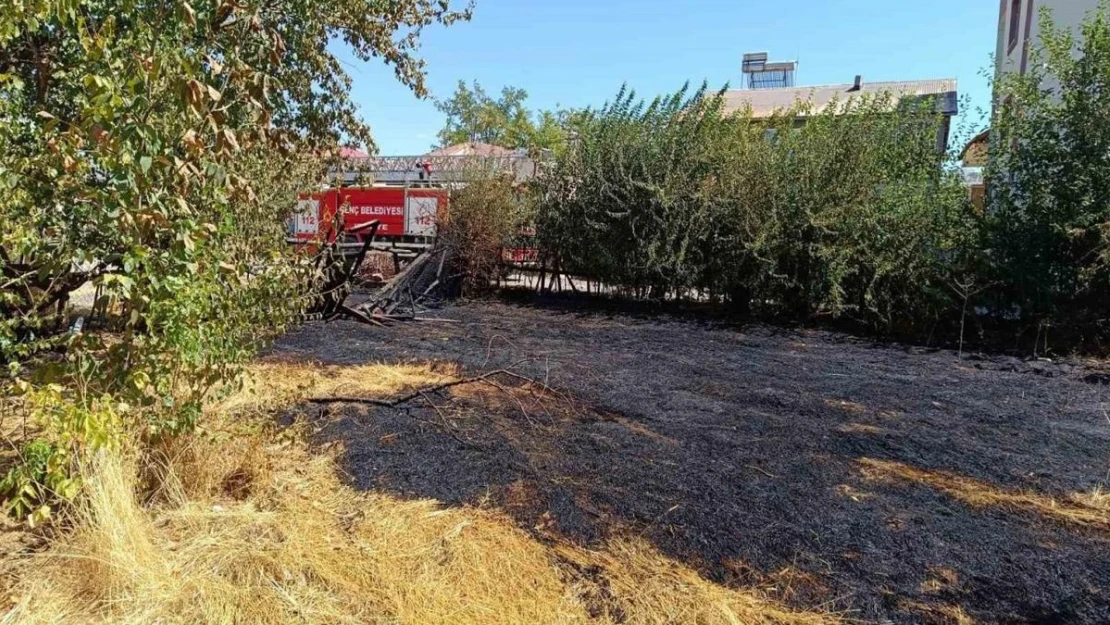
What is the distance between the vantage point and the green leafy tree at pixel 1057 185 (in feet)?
28.4

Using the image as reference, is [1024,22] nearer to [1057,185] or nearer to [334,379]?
[1057,185]

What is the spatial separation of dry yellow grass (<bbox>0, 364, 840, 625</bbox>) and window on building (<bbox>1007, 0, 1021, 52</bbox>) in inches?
882

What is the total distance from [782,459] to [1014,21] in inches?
859

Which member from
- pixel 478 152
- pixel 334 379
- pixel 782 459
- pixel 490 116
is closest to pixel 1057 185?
pixel 782 459

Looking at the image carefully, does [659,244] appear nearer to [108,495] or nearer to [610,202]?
[610,202]

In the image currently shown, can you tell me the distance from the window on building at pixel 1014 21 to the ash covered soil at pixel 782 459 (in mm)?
15852

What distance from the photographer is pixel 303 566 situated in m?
2.98

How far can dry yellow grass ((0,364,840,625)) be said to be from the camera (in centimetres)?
270

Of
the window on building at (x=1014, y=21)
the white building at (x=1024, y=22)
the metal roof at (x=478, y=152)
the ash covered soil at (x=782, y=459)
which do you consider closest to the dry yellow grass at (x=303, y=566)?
the ash covered soil at (x=782, y=459)

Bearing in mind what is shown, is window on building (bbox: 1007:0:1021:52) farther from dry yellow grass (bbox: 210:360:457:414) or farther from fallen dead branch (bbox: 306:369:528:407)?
dry yellow grass (bbox: 210:360:457:414)

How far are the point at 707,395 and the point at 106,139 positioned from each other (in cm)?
493

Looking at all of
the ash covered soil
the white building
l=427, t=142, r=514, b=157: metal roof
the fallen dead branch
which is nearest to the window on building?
the white building

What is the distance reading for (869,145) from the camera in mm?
10703

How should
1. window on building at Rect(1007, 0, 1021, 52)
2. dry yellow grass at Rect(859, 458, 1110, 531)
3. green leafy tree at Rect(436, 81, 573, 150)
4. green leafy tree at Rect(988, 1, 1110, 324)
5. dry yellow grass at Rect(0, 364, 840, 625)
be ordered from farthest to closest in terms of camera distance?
green leafy tree at Rect(436, 81, 573, 150) → window on building at Rect(1007, 0, 1021, 52) → green leafy tree at Rect(988, 1, 1110, 324) → dry yellow grass at Rect(859, 458, 1110, 531) → dry yellow grass at Rect(0, 364, 840, 625)
